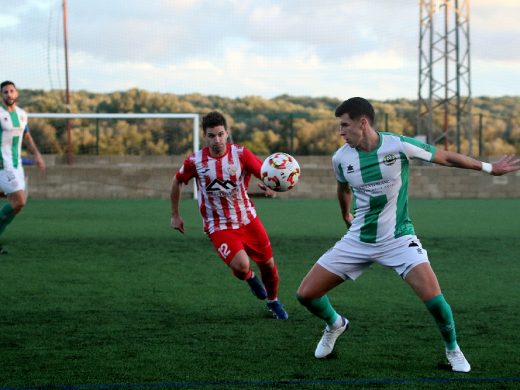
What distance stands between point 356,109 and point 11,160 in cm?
757

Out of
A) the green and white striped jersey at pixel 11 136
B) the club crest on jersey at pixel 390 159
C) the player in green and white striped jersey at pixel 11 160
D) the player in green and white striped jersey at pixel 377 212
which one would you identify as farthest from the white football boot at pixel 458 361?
the green and white striped jersey at pixel 11 136

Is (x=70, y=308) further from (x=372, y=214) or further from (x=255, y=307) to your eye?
(x=372, y=214)

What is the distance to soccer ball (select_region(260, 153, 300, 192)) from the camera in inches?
286

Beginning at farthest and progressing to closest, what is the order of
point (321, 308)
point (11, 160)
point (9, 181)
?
1. point (11, 160)
2. point (9, 181)
3. point (321, 308)

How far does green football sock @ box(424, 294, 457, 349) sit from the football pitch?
16cm

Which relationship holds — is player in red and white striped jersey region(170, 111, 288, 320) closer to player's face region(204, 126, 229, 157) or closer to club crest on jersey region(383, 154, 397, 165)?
player's face region(204, 126, 229, 157)

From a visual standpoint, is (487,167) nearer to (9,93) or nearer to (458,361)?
(458,361)

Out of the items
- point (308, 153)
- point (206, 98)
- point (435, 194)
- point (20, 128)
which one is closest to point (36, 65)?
point (308, 153)

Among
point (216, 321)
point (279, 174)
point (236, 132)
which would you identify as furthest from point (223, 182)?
point (236, 132)

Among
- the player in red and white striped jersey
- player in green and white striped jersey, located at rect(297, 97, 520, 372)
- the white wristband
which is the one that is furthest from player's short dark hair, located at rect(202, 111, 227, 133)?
the white wristband

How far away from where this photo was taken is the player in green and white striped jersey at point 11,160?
12.2 metres

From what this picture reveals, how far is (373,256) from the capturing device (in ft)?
19.7

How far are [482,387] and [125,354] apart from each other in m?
2.32

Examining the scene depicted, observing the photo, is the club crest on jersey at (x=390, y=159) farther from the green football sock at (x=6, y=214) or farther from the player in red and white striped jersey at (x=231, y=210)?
the green football sock at (x=6, y=214)
